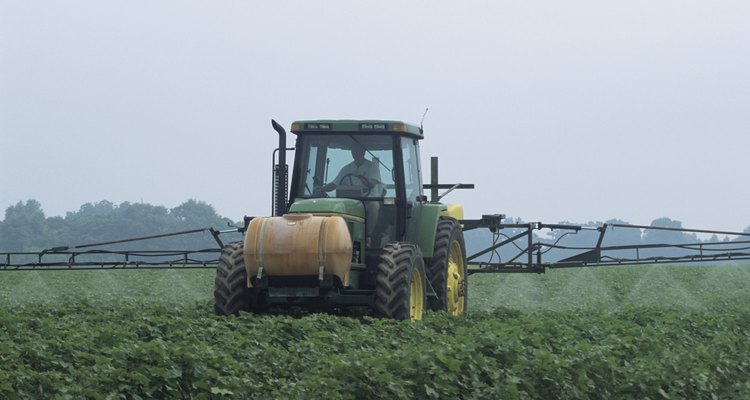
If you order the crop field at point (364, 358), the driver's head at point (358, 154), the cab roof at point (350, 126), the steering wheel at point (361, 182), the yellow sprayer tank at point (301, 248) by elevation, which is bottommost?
the crop field at point (364, 358)

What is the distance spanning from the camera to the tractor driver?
13945 millimetres

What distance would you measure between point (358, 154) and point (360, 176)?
0.91ft

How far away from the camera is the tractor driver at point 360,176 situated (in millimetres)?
13945

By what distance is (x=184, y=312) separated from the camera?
1458 centimetres

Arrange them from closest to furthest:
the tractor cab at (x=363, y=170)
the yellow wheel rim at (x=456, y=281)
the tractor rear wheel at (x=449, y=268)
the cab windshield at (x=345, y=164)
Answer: the tractor cab at (x=363, y=170), the cab windshield at (x=345, y=164), the tractor rear wheel at (x=449, y=268), the yellow wheel rim at (x=456, y=281)

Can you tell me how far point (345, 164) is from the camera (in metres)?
14.1

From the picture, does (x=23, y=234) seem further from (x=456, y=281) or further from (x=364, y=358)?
(x=364, y=358)

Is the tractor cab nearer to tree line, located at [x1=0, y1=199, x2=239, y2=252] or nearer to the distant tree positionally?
tree line, located at [x1=0, y1=199, x2=239, y2=252]

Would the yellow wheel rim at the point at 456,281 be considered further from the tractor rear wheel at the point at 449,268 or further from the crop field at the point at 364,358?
the crop field at the point at 364,358

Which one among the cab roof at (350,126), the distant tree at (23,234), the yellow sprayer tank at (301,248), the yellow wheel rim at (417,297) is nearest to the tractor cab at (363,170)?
the cab roof at (350,126)

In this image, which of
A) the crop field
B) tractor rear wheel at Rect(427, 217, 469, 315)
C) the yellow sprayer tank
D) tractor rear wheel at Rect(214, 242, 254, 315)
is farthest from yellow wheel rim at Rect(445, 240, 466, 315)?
tractor rear wheel at Rect(214, 242, 254, 315)

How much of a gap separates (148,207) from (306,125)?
288 feet

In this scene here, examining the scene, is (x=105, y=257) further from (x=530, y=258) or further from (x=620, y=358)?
(x=620, y=358)

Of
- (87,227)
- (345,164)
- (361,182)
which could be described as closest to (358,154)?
(345,164)
